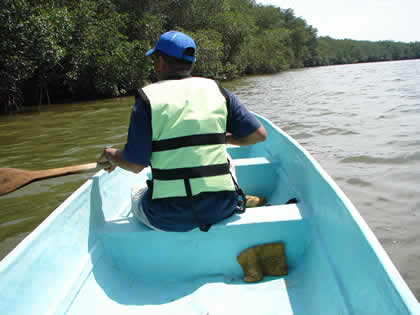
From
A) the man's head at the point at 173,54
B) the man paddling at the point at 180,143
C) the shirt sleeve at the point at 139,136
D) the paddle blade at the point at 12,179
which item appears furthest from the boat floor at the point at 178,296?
the man's head at the point at 173,54

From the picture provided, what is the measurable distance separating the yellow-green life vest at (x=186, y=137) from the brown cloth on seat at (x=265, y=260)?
1.41ft

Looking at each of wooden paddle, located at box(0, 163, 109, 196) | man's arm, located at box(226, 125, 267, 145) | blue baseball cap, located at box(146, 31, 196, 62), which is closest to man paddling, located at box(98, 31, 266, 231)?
blue baseball cap, located at box(146, 31, 196, 62)

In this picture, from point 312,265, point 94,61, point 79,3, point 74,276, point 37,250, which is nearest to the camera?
point 37,250

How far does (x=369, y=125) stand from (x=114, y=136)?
519 cm

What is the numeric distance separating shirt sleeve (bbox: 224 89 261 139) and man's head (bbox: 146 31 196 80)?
0.91 feet

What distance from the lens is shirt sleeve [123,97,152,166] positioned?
1.43m

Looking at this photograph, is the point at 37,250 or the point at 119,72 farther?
the point at 119,72

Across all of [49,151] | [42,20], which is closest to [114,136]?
[49,151]

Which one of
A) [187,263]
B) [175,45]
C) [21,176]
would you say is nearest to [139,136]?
[175,45]

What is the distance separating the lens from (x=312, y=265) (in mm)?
1627

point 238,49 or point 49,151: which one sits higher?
point 238,49

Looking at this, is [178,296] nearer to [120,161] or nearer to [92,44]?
[120,161]

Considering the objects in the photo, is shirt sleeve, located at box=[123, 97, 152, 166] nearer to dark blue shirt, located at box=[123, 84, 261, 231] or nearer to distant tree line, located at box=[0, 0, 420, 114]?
dark blue shirt, located at box=[123, 84, 261, 231]

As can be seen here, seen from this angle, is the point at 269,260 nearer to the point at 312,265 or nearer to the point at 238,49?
the point at 312,265
